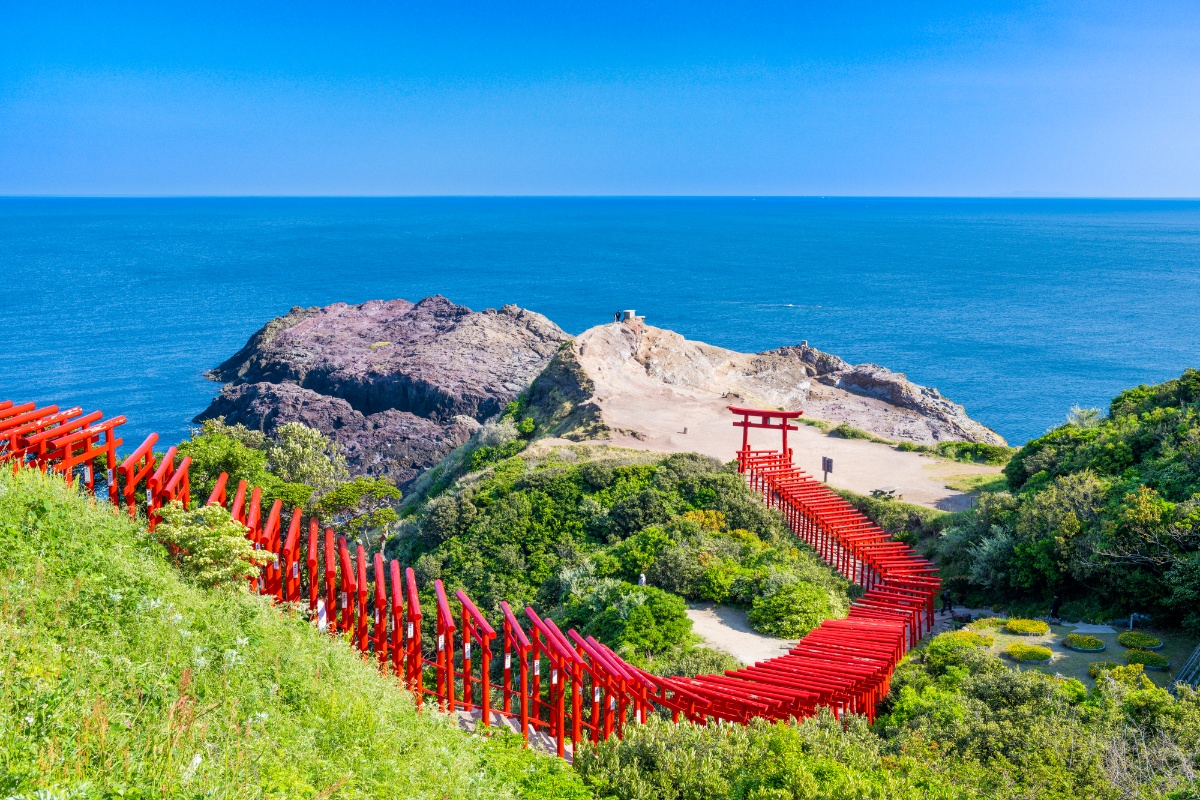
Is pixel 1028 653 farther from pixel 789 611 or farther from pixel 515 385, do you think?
pixel 515 385

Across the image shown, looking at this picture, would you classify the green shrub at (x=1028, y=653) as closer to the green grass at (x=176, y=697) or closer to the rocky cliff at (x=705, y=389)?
the green grass at (x=176, y=697)

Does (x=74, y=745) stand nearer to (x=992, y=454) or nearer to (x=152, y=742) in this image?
(x=152, y=742)

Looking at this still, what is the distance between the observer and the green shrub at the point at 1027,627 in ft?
61.9

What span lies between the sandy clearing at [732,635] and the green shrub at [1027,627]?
4.44 m

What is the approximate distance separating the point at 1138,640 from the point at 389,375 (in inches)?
2322

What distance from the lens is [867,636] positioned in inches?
714

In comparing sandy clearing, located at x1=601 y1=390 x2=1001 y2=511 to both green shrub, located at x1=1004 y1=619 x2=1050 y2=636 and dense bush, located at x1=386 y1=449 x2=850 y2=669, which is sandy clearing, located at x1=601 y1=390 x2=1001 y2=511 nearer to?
dense bush, located at x1=386 y1=449 x2=850 y2=669

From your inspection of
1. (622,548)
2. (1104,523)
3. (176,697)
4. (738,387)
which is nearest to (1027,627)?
(1104,523)

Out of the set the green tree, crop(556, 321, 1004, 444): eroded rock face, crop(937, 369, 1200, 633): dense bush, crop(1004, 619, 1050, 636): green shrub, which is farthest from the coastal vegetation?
crop(556, 321, 1004, 444): eroded rock face

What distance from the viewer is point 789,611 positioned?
2048 cm

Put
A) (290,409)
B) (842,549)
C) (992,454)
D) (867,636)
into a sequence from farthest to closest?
(290,409), (992,454), (842,549), (867,636)

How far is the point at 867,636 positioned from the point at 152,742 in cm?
1363

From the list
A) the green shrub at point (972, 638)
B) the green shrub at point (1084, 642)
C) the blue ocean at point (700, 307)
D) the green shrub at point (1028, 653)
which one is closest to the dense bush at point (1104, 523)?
the green shrub at point (1084, 642)

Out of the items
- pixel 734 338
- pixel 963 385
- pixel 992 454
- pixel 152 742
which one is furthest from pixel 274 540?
pixel 734 338
